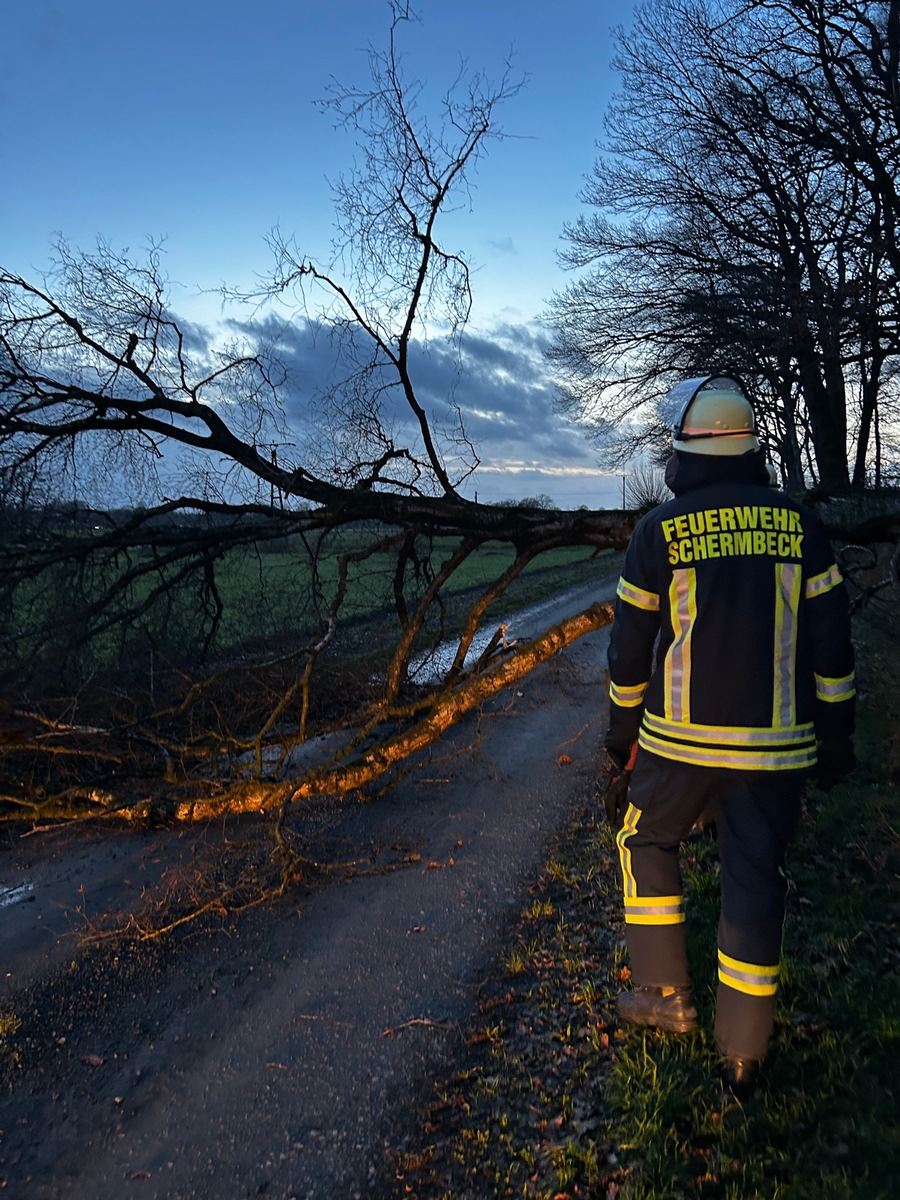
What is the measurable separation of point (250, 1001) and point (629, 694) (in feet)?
8.67

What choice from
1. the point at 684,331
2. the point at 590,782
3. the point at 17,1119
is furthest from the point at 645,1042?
the point at 684,331

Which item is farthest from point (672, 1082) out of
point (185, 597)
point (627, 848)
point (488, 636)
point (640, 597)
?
point (488, 636)

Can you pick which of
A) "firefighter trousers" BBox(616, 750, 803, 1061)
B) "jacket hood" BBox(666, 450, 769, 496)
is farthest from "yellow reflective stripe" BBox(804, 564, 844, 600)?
"firefighter trousers" BBox(616, 750, 803, 1061)

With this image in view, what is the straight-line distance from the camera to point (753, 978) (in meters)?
2.75

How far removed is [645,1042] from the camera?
317 centimetres

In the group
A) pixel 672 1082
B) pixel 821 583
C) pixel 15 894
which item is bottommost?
pixel 15 894

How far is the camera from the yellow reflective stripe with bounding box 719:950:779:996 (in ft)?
9.02

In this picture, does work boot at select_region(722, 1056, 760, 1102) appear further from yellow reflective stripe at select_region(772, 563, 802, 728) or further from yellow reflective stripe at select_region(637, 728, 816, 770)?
yellow reflective stripe at select_region(772, 563, 802, 728)

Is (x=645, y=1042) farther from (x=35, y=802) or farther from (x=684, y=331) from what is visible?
(x=684, y=331)

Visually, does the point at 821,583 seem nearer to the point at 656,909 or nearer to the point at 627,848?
the point at 627,848

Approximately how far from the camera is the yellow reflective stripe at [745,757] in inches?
109

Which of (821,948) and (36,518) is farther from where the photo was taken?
(36,518)

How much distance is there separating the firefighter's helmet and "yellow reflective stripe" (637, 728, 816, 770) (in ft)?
3.91

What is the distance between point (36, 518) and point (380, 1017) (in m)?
4.92
